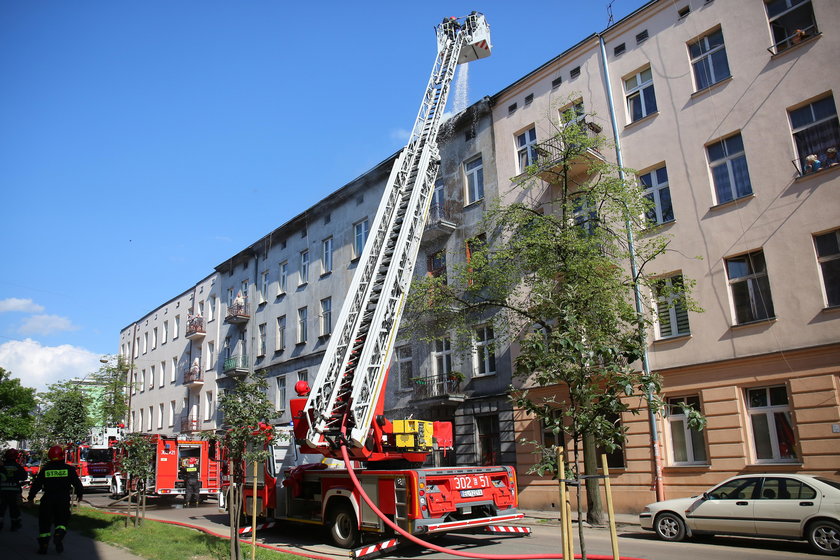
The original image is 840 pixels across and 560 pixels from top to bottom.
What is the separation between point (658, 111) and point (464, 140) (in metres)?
8.08

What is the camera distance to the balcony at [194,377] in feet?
132

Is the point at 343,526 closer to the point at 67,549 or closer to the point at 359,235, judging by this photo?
the point at 67,549

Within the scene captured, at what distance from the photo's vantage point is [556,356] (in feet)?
22.4

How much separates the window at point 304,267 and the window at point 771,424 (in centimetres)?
2201

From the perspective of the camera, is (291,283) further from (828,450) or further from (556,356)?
(556,356)

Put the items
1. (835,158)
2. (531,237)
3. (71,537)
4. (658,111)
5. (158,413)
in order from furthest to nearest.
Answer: (158,413) → (658,111) → (531,237) → (835,158) → (71,537)

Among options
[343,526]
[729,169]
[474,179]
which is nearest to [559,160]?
[729,169]

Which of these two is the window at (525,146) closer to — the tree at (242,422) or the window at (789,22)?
the window at (789,22)

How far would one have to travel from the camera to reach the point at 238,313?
36.2 metres

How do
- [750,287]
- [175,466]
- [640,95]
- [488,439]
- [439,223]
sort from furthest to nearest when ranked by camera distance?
[175,466]
[439,223]
[488,439]
[640,95]
[750,287]

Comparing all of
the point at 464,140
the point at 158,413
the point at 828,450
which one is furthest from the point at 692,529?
the point at 158,413

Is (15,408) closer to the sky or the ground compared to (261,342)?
closer to the ground

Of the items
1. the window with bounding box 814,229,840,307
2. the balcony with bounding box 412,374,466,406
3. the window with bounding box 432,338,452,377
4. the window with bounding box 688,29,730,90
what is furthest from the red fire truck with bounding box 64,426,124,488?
the window with bounding box 814,229,840,307

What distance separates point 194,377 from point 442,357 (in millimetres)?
23124
